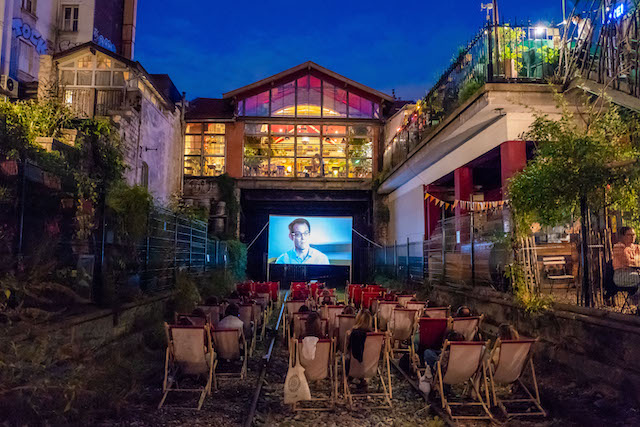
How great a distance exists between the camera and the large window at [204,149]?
23.4 meters

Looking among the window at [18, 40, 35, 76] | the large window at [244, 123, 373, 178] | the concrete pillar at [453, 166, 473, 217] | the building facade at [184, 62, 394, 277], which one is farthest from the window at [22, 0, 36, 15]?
the concrete pillar at [453, 166, 473, 217]

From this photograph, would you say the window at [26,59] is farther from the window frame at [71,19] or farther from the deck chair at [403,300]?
the deck chair at [403,300]

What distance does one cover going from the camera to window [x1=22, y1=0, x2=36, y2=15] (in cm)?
2162

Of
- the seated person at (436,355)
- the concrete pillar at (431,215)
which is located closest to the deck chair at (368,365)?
the seated person at (436,355)

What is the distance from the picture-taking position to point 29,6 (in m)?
22.1

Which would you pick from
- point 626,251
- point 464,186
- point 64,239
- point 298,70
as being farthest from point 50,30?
point 626,251

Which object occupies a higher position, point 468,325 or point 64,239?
point 64,239

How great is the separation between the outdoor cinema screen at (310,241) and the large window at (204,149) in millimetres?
4507

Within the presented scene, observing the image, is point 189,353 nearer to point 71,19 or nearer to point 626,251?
point 626,251

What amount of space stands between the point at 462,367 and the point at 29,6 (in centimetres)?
2547

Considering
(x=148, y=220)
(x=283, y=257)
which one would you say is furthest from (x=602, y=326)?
(x=283, y=257)

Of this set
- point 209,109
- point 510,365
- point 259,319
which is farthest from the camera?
point 209,109

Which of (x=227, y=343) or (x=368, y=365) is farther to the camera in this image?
→ (x=227, y=343)

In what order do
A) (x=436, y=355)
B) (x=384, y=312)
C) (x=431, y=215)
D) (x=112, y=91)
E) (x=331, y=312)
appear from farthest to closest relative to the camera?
(x=431, y=215) < (x=112, y=91) < (x=384, y=312) < (x=331, y=312) < (x=436, y=355)
